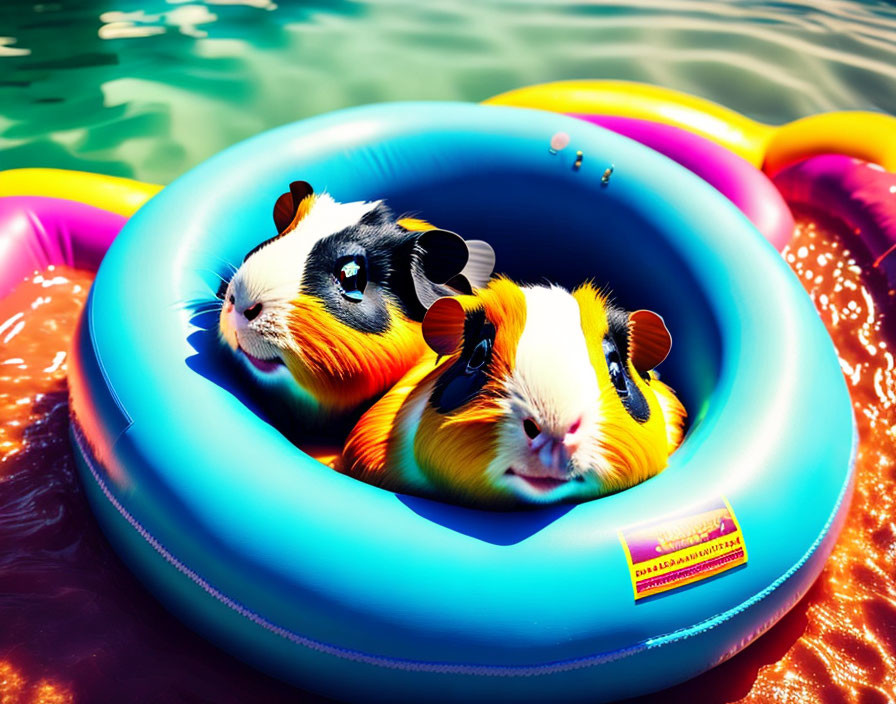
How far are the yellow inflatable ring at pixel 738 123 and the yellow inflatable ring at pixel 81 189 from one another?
56.3 inches

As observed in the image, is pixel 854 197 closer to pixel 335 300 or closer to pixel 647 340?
pixel 647 340

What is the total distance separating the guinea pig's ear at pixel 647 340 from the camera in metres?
1.59

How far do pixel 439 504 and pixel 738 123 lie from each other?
241 cm

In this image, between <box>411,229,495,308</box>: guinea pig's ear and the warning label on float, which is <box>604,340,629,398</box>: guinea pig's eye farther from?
<box>411,229,495,308</box>: guinea pig's ear

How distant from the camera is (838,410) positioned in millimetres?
1891

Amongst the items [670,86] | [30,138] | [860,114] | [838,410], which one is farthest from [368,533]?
[670,86]

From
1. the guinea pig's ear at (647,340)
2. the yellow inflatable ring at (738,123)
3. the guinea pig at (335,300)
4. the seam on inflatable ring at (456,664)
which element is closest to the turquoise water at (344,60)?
the yellow inflatable ring at (738,123)

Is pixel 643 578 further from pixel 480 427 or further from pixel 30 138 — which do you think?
pixel 30 138

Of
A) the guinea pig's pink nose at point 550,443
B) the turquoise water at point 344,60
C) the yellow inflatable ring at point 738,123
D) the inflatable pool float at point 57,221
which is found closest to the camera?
the guinea pig's pink nose at point 550,443

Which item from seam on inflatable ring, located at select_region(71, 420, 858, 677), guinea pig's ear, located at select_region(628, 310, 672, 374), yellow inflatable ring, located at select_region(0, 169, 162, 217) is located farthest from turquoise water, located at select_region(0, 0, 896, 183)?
guinea pig's ear, located at select_region(628, 310, 672, 374)

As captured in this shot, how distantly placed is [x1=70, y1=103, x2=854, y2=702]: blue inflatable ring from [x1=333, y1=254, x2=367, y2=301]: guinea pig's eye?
32 centimetres

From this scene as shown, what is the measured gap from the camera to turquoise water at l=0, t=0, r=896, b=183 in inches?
158

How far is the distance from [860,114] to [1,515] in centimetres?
310

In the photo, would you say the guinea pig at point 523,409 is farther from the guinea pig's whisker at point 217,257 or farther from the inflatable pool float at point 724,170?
the inflatable pool float at point 724,170
